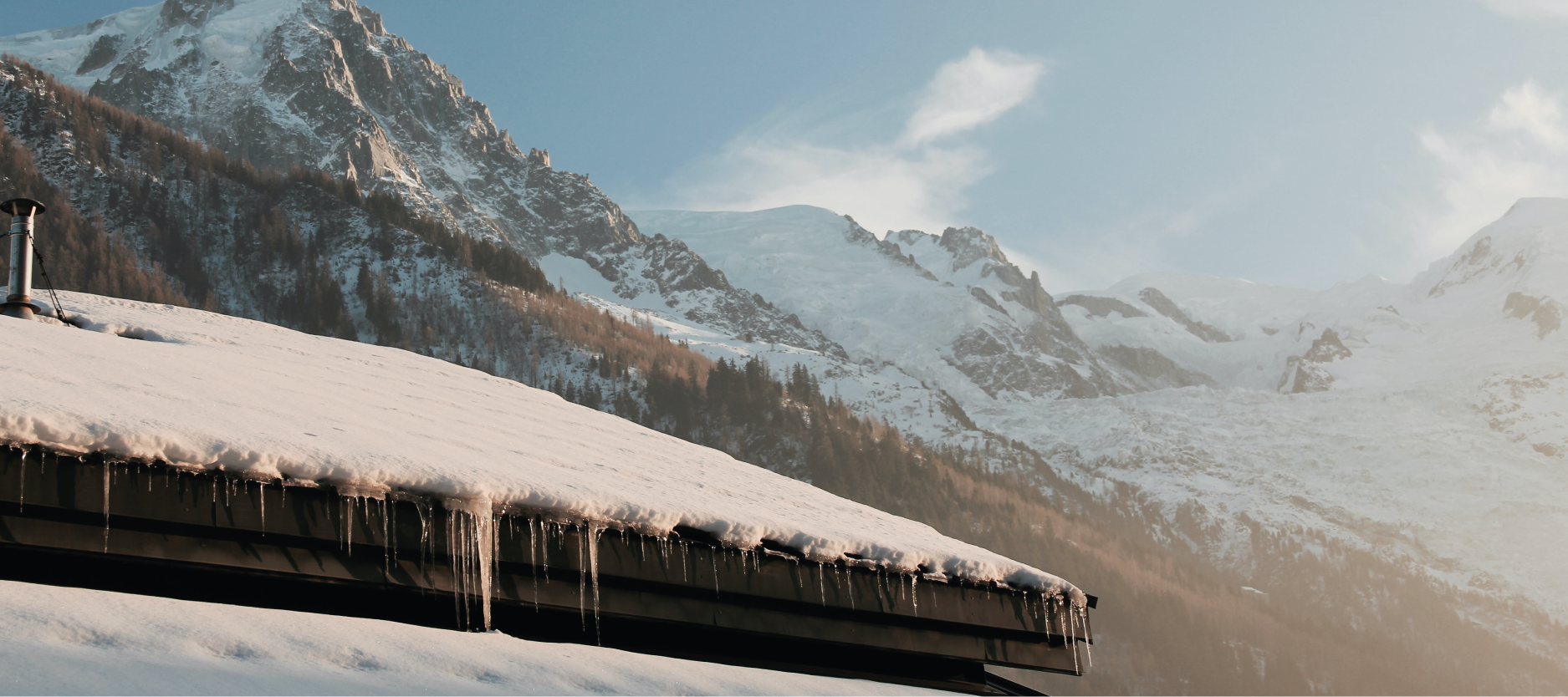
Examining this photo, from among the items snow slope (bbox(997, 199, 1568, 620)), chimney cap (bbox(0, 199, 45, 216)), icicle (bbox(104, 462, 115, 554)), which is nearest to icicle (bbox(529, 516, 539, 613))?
icicle (bbox(104, 462, 115, 554))

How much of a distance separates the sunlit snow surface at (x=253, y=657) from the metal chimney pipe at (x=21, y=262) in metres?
5.98

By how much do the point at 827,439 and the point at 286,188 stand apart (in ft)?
235

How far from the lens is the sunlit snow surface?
3.15 meters

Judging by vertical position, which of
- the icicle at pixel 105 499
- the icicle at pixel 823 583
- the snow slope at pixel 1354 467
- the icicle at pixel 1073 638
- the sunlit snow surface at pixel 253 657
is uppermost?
the icicle at pixel 105 499

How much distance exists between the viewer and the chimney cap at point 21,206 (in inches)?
337

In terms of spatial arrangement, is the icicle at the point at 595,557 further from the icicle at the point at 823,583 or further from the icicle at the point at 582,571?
the icicle at the point at 823,583

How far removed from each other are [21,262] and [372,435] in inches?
231

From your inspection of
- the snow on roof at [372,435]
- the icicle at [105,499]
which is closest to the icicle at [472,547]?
the snow on roof at [372,435]

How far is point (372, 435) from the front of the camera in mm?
5371

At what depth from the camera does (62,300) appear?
9.45m

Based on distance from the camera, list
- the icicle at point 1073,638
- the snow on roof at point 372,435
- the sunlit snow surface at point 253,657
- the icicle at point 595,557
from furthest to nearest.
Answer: the icicle at point 1073,638 < the icicle at point 595,557 < the snow on roof at point 372,435 < the sunlit snow surface at point 253,657

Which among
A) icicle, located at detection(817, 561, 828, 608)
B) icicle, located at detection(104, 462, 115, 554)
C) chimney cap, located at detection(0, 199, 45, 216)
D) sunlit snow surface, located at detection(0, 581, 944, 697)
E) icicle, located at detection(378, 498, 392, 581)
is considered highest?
chimney cap, located at detection(0, 199, 45, 216)

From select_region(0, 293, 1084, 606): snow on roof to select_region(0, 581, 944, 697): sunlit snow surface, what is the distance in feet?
2.21

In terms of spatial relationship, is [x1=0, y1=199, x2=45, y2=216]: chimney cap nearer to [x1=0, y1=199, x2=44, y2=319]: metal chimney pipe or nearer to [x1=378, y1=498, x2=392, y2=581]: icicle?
[x1=0, y1=199, x2=44, y2=319]: metal chimney pipe
